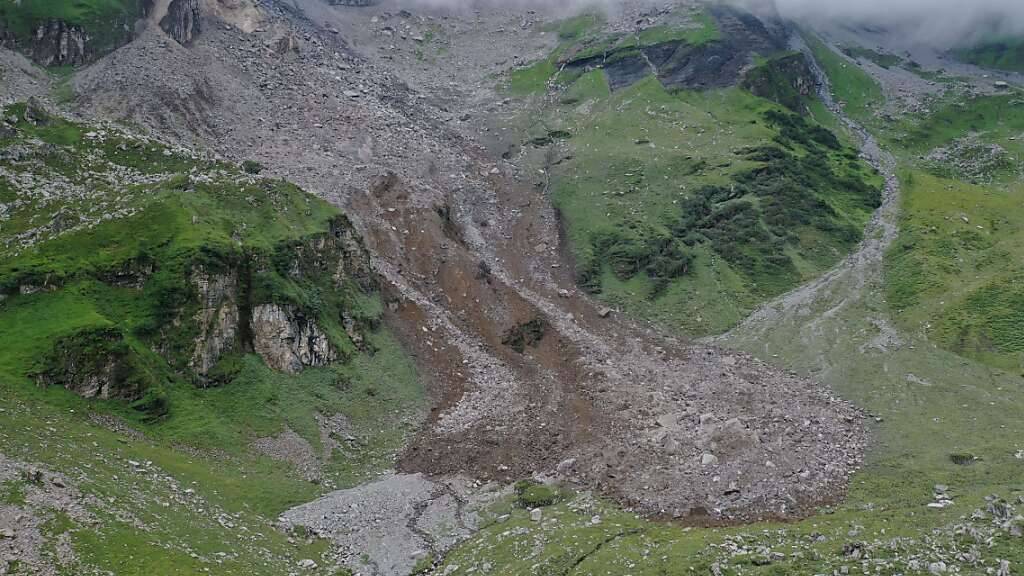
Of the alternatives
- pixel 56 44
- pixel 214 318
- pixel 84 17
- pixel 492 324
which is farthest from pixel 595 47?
pixel 214 318

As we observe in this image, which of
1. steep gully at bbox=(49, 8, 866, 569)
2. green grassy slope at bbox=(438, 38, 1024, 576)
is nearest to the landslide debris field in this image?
green grassy slope at bbox=(438, 38, 1024, 576)

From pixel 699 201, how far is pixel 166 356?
82.3 metres

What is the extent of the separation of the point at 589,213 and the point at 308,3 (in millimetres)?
99050

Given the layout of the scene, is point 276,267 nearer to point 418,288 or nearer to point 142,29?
point 418,288

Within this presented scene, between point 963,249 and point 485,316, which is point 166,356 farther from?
point 963,249

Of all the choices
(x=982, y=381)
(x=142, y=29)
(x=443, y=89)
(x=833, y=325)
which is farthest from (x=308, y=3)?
(x=982, y=381)

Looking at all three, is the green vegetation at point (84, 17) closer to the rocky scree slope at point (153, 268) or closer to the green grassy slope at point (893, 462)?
the rocky scree slope at point (153, 268)

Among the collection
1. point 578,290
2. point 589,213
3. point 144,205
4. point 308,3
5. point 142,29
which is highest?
point 308,3

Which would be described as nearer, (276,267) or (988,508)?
→ (988,508)

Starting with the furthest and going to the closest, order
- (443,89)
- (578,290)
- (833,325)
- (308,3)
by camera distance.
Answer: (308,3) < (443,89) < (578,290) < (833,325)

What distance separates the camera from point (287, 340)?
71.0 meters

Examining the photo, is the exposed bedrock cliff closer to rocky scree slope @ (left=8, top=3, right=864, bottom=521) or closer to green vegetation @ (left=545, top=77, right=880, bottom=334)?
rocky scree slope @ (left=8, top=3, right=864, bottom=521)

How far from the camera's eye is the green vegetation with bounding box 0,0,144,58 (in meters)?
109

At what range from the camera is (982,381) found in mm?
75562
